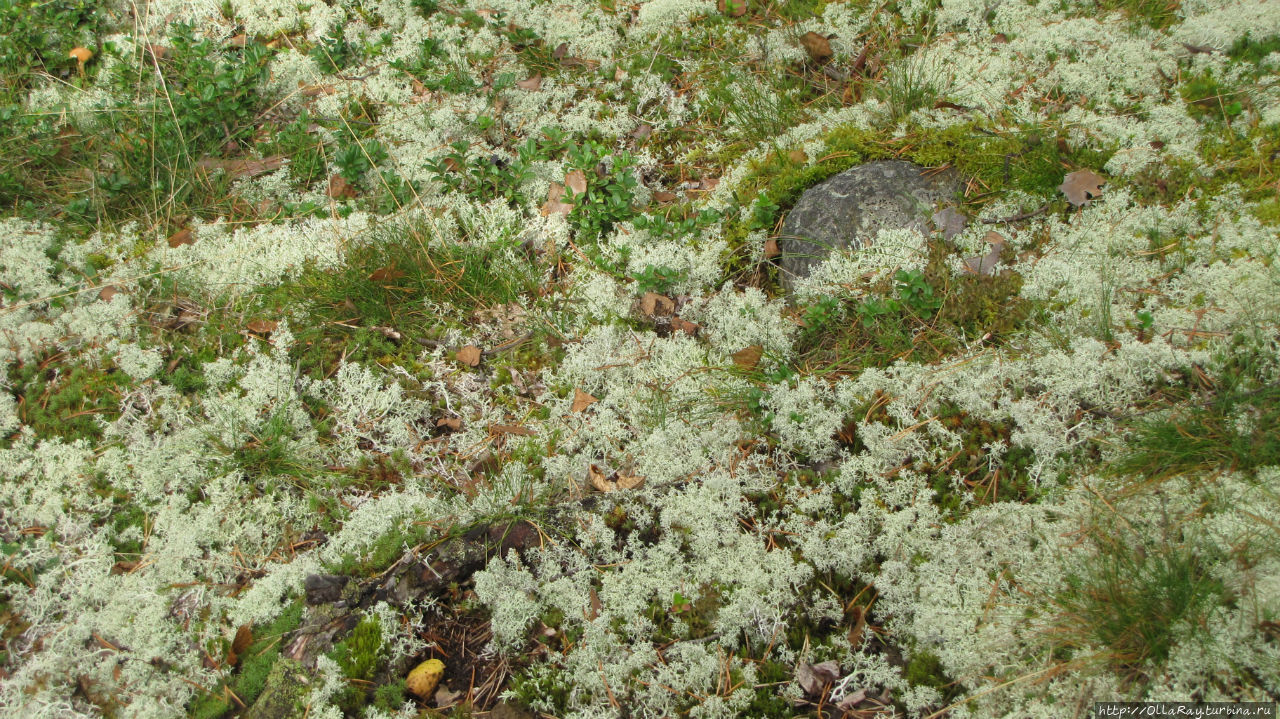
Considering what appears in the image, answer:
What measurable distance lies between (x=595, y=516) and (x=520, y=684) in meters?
0.77

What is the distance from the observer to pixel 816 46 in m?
4.79

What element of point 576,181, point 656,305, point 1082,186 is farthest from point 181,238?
point 1082,186

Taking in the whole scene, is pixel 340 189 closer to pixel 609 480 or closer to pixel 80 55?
pixel 80 55

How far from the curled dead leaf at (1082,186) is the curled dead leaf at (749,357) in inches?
70.4

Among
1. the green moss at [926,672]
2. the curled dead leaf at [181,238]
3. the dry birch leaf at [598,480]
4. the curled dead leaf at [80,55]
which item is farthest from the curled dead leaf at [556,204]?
the curled dead leaf at [80,55]

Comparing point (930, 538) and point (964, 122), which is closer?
point (930, 538)

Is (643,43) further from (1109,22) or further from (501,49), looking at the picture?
(1109,22)

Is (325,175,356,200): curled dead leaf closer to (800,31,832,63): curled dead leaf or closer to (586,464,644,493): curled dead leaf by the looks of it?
(586,464,644,493): curled dead leaf

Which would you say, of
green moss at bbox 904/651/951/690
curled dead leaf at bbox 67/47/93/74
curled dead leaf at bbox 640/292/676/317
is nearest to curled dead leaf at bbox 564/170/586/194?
curled dead leaf at bbox 640/292/676/317

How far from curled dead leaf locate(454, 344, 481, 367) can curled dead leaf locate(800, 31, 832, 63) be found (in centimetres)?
301

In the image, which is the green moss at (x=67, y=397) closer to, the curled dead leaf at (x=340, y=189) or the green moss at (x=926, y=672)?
the curled dead leaf at (x=340, y=189)

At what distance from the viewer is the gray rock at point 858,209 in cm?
391

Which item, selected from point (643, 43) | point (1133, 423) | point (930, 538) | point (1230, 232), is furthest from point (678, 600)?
point (643, 43)

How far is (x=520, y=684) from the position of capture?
289 centimetres
